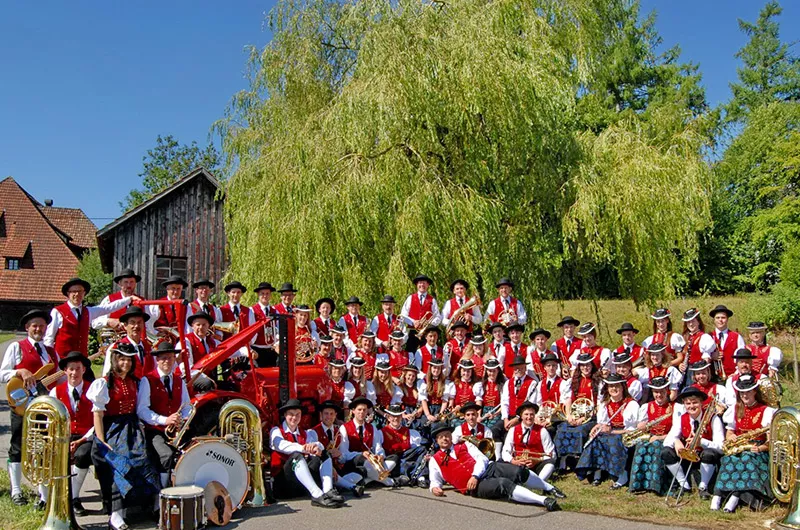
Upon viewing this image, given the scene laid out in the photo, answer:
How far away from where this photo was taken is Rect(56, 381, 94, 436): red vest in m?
7.80

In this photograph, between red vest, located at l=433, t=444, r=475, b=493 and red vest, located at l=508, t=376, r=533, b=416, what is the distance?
1374mm

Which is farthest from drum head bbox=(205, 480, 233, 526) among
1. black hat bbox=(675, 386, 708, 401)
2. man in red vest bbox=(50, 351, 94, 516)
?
black hat bbox=(675, 386, 708, 401)

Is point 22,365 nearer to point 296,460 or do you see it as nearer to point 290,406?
point 290,406

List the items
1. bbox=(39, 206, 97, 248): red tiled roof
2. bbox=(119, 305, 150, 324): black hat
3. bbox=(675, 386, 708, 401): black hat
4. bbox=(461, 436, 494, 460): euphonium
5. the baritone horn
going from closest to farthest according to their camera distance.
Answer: the baritone horn < bbox=(119, 305, 150, 324): black hat < bbox=(675, 386, 708, 401): black hat < bbox=(461, 436, 494, 460): euphonium < bbox=(39, 206, 97, 248): red tiled roof

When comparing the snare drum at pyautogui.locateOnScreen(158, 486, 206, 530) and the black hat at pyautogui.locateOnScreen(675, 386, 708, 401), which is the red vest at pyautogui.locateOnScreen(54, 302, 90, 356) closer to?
the snare drum at pyautogui.locateOnScreen(158, 486, 206, 530)

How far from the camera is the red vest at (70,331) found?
8.68 m

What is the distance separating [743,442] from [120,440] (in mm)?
6486

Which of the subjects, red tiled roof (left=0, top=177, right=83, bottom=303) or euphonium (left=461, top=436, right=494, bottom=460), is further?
red tiled roof (left=0, top=177, right=83, bottom=303)

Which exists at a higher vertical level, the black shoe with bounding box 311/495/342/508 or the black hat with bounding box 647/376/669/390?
the black hat with bounding box 647/376/669/390

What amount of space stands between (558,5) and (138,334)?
12.4 metres

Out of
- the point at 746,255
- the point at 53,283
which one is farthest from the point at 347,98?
the point at 53,283

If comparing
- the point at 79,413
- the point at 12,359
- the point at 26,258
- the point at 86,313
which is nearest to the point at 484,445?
the point at 79,413

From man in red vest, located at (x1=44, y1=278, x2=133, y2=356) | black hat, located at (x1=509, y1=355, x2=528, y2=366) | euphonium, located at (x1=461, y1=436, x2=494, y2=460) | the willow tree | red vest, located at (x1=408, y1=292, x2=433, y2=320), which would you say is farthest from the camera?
the willow tree

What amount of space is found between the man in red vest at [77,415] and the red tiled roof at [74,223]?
4283 centimetres
